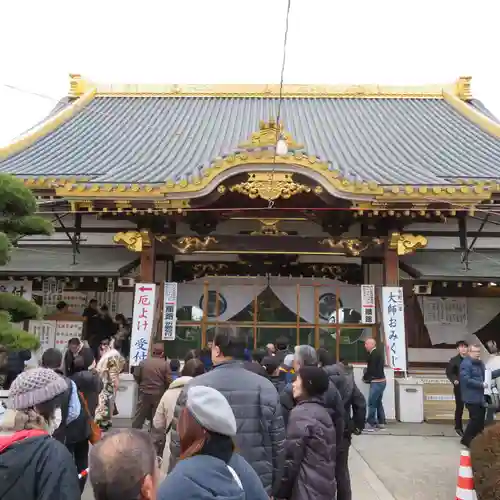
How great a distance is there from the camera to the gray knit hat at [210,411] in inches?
76.4

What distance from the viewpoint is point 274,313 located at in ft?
34.7

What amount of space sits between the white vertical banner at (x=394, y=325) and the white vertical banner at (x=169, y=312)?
3960 mm

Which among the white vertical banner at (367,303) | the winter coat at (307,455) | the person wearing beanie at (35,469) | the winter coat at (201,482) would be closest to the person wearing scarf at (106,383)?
the winter coat at (307,455)

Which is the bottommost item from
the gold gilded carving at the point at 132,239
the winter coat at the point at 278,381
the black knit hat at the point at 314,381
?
the winter coat at the point at 278,381

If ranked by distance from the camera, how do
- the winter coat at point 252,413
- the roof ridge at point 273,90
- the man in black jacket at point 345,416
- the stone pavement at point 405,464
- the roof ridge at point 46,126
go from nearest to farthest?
1. the winter coat at point 252,413
2. the man in black jacket at point 345,416
3. the stone pavement at point 405,464
4. the roof ridge at point 46,126
5. the roof ridge at point 273,90

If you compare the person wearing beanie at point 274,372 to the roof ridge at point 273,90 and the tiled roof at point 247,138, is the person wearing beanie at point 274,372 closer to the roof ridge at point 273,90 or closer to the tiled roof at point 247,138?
the tiled roof at point 247,138

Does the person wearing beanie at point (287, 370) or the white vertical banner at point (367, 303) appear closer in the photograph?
the person wearing beanie at point (287, 370)

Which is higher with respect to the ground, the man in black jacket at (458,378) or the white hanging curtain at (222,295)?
the white hanging curtain at (222,295)

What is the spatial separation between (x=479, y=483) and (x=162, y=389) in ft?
11.9


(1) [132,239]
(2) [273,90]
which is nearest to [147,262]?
(1) [132,239]

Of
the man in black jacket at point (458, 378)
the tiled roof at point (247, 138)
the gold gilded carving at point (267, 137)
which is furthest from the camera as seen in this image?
the tiled roof at point (247, 138)

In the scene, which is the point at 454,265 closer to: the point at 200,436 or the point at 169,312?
the point at 169,312

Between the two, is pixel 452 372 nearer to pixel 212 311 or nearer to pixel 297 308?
pixel 297 308

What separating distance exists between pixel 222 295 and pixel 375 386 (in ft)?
11.6
